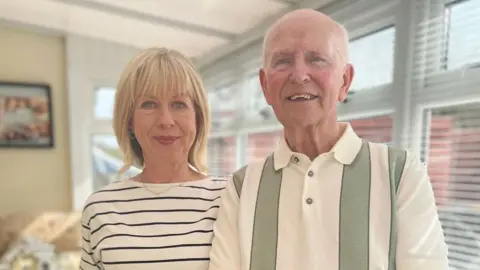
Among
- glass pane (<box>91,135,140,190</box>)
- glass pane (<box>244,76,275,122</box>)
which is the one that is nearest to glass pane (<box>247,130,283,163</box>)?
glass pane (<box>244,76,275,122</box>)

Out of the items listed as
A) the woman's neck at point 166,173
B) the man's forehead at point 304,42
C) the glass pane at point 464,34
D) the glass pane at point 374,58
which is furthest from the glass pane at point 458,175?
the woman's neck at point 166,173

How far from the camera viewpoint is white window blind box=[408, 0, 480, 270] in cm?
131

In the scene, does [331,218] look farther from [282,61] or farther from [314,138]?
[282,61]

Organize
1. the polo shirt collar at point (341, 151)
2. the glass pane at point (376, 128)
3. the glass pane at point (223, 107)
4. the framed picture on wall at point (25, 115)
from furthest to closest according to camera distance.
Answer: the framed picture on wall at point (25, 115)
the glass pane at point (223, 107)
the glass pane at point (376, 128)
the polo shirt collar at point (341, 151)

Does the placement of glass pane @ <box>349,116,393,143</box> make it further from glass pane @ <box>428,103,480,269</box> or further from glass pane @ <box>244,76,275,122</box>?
glass pane @ <box>244,76,275,122</box>

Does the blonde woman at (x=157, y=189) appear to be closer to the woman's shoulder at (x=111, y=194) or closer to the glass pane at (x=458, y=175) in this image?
the woman's shoulder at (x=111, y=194)

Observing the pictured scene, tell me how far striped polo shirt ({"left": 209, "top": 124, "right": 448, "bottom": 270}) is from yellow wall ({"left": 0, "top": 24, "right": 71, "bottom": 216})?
8.55ft

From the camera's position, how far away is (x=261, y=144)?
2480 mm

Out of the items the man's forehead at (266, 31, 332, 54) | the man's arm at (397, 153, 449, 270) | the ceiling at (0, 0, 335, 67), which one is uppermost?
the ceiling at (0, 0, 335, 67)

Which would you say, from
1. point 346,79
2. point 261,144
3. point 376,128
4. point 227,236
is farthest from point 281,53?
point 261,144

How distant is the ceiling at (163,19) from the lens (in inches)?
81.6

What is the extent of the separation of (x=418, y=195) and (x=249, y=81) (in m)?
1.83

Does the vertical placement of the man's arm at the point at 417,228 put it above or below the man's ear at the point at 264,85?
below

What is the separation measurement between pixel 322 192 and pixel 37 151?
9.18ft
